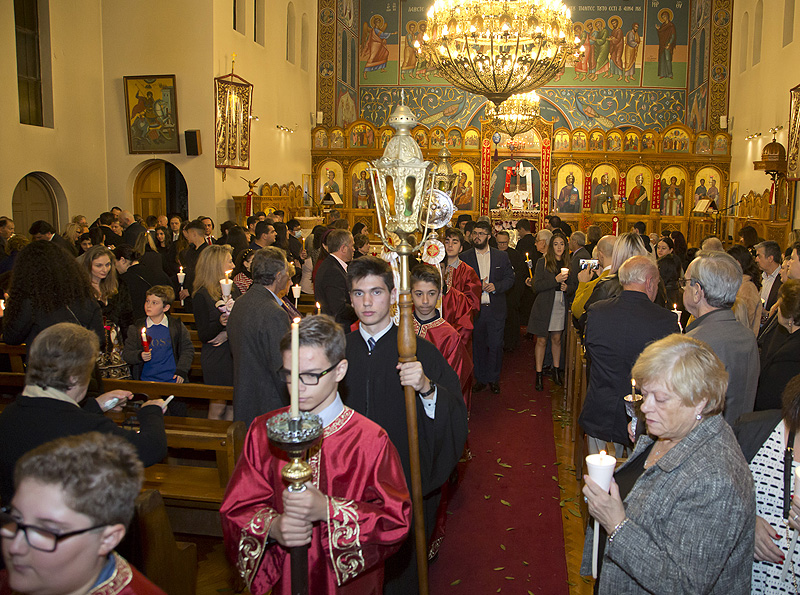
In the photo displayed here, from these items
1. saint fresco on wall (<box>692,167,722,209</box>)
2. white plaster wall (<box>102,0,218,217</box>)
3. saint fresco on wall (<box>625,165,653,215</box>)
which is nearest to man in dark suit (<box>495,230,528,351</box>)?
white plaster wall (<box>102,0,218,217</box>)

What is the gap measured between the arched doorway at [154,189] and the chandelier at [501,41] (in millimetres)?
7791

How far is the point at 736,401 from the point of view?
3.60 metres

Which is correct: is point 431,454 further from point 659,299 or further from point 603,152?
point 603,152

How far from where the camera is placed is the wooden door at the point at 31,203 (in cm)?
1263

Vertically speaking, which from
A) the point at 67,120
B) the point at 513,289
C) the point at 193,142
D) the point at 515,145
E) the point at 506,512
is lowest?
the point at 506,512

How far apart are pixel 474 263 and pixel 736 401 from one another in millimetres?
4498

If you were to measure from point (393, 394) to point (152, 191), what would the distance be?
45.5 feet

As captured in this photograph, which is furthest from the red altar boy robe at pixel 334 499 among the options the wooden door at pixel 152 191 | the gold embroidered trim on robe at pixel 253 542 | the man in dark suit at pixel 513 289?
the wooden door at pixel 152 191

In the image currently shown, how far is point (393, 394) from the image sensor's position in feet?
11.2

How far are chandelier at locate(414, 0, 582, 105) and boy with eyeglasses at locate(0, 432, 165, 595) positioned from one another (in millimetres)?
8818

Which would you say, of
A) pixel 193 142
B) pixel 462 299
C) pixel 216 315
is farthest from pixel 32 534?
pixel 193 142

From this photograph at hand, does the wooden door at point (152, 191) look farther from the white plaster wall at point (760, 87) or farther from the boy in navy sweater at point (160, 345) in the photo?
the white plaster wall at point (760, 87)

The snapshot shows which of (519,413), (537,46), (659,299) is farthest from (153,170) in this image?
(659,299)

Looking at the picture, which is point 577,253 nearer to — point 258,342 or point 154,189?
point 258,342
